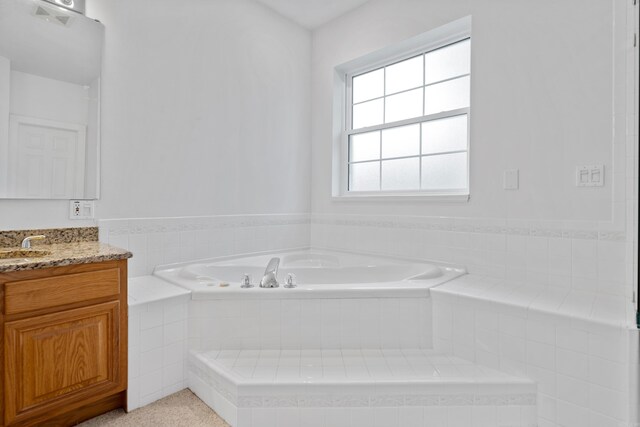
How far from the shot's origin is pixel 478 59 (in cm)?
234

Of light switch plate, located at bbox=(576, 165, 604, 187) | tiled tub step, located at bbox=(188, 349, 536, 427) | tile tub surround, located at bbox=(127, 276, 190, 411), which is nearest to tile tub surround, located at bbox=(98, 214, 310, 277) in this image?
tile tub surround, located at bbox=(127, 276, 190, 411)

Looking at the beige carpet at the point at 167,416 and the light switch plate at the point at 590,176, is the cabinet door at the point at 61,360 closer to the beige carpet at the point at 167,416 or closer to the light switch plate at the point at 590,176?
the beige carpet at the point at 167,416

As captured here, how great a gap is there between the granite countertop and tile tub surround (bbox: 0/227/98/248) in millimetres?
34

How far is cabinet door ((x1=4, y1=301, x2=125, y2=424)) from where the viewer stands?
1382 mm

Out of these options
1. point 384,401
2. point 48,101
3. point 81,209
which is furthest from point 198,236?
point 384,401

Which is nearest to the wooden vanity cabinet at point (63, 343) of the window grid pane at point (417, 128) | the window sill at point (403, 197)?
the window sill at point (403, 197)

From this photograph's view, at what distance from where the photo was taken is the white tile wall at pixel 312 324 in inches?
75.0

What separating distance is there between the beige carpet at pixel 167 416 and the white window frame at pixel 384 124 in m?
1.92

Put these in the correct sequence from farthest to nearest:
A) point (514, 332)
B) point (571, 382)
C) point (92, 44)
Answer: point (92, 44) < point (514, 332) < point (571, 382)

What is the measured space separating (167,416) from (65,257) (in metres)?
0.87

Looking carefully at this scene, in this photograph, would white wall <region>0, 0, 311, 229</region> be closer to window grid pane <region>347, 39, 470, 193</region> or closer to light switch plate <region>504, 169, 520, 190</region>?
window grid pane <region>347, 39, 470, 193</region>

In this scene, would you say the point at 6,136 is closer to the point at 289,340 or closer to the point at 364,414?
the point at 289,340

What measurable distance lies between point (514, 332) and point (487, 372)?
Result: 0.73ft

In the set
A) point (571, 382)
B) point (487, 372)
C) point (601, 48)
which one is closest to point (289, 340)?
point (487, 372)
